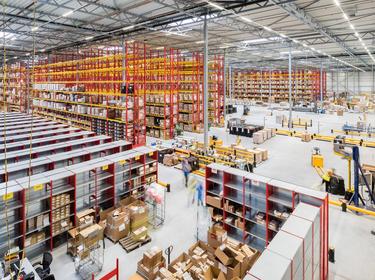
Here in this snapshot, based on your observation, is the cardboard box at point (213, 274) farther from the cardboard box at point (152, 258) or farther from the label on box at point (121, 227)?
the label on box at point (121, 227)

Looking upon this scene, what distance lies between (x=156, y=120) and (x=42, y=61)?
59.8ft

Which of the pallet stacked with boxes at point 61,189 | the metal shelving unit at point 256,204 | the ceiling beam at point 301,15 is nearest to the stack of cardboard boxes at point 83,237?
the pallet stacked with boxes at point 61,189

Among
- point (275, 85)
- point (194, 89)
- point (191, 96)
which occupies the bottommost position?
point (191, 96)

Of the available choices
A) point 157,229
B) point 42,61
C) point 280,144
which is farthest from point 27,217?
point 42,61

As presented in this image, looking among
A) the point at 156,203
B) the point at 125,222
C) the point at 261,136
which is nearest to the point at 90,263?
the point at 125,222

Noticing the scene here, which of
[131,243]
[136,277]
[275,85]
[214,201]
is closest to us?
[136,277]

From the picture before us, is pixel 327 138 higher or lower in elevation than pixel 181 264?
higher

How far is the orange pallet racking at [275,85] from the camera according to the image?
34.7m

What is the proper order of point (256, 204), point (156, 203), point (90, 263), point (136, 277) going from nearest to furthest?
point (136, 277) → point (90, 263) → point (256, 204) → point (156, 203)

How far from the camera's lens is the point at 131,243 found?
18.5 ft

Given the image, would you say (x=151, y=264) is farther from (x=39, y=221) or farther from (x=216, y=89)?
(x=216, y=89)

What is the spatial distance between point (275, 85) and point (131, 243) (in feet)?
116

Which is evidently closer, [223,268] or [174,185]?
[223,268]

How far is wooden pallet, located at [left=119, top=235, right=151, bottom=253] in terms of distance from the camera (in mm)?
5530
